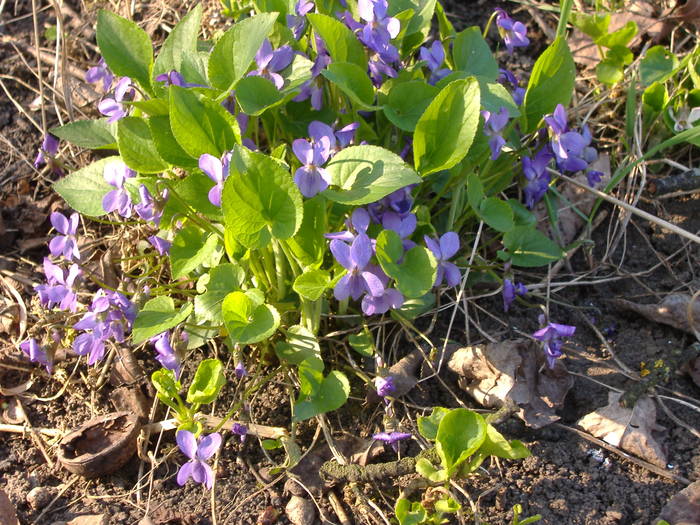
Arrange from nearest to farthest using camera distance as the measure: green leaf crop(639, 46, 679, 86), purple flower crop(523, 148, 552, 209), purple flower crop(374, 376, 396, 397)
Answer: purple flower crop(374, 376, 396, 397) → purple flower crop(523, 148, 552, 209) → green leaf crop(639, 46, 679, 86)

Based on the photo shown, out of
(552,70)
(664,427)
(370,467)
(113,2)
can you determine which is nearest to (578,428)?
(664,427)

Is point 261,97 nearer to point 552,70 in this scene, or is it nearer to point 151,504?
point 552,70

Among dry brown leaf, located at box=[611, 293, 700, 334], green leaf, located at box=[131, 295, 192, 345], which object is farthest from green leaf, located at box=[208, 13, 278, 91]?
dry brown leaf, located at box=[611, 293, 700, 334]

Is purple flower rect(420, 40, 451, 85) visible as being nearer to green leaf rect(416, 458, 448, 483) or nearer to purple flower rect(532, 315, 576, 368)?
purple flower rect(532, 315, 576, 368)

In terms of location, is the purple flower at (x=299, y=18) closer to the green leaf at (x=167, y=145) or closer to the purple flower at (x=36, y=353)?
the green leaf at (x=167, y=145)

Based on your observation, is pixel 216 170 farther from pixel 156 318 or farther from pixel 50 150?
pixel 50 150

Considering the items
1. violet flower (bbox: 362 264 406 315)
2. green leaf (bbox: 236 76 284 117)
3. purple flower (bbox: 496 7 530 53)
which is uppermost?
green leaf (bbox: 236 76 284 117)
